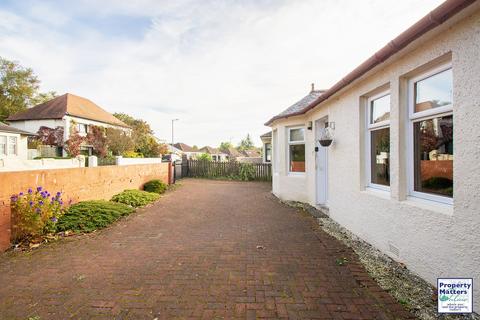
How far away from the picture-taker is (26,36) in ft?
23.0

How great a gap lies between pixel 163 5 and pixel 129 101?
16563mm

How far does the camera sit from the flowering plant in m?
4.52

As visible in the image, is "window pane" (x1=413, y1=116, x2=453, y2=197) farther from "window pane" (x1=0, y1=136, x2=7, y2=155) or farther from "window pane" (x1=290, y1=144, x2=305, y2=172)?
"window pane" (x1=0, y1=136, x2=7, y2=155)

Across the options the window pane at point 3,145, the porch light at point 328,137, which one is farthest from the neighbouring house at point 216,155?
the porch light at point 328,137

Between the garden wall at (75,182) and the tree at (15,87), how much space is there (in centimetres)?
3524

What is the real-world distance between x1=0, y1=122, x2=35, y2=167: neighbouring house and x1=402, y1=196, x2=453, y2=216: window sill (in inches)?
939

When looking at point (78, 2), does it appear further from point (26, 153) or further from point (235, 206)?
point (26, 153)

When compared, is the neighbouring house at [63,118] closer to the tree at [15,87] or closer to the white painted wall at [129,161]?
the tree at [15,87]

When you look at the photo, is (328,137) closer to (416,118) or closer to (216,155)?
(416,118)

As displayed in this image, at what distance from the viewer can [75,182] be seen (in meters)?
6.57

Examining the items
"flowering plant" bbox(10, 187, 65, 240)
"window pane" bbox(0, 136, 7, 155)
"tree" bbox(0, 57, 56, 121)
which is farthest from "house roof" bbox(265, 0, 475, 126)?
"tree" bbox(0, 57, 56, 121)

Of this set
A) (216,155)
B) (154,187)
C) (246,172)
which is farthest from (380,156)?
(216,155)

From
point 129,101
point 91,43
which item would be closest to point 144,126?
point 129,101

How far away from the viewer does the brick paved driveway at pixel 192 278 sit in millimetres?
2547
